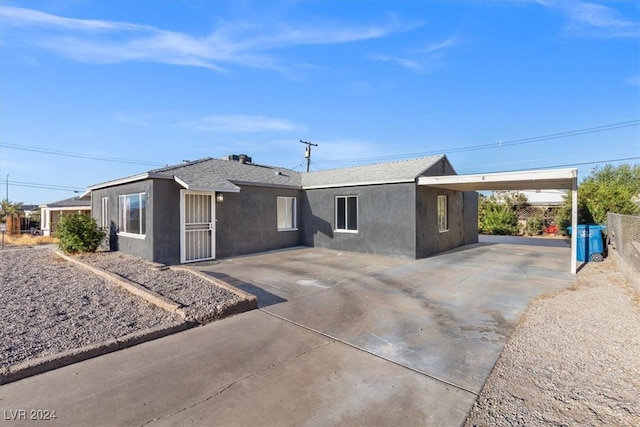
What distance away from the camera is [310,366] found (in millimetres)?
3424

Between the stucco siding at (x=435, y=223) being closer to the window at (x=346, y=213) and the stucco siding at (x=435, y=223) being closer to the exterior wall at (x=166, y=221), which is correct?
the window at (x=346, y=213)

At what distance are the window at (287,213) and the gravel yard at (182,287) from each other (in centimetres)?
568

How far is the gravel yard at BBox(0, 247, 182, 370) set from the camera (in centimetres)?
370

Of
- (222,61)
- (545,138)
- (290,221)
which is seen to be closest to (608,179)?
(545,138)

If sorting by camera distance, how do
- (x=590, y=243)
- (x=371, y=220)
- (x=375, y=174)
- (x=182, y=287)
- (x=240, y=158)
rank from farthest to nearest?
(x=240, y=158), (x=375, y=174), (x=371, y=220), (x=590, y=243), (x=182, y=287)

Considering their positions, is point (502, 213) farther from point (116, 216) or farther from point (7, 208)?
point (7, 208)

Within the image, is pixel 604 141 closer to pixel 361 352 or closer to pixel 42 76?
pixel 361 352

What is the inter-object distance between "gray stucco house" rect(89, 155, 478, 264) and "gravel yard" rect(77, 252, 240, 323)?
1.20 meters

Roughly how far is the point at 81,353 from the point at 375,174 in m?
10.4

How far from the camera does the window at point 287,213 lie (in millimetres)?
13125

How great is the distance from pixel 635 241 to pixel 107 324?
10.6 metres

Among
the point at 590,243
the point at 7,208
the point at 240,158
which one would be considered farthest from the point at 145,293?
the point at 7,208

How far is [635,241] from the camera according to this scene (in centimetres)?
671

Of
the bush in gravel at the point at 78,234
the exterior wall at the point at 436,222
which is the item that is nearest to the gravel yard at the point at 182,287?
the bush in gravel at the point at 78,234
